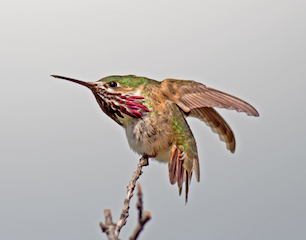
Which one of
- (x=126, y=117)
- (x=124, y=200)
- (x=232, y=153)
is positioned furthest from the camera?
(x=232, y=153)

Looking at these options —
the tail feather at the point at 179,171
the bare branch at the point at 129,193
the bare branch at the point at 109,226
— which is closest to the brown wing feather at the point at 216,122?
the tail feather at the point at 179,171


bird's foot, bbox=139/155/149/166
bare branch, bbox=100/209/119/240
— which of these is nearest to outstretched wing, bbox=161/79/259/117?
bird's foot, bbox=139/155/149/166

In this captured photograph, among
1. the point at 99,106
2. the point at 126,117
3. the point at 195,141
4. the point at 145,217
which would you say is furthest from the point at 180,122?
the point at 145,217

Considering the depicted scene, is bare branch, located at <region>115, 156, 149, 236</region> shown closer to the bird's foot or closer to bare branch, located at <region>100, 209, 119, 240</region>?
the bird's foot

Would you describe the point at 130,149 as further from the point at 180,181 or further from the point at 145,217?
the point at 145,217

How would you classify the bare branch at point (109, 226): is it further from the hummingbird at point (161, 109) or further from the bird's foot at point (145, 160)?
the bird's foot at point (145, 160)

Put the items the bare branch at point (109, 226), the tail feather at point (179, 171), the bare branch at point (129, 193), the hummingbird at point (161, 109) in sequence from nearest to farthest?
1. the bare branch at point (109, 226)
2. the bare branch at point (129, 193)
3. the tail feather at point (179, 171)
4. the hummingbird at point (161, 109)
